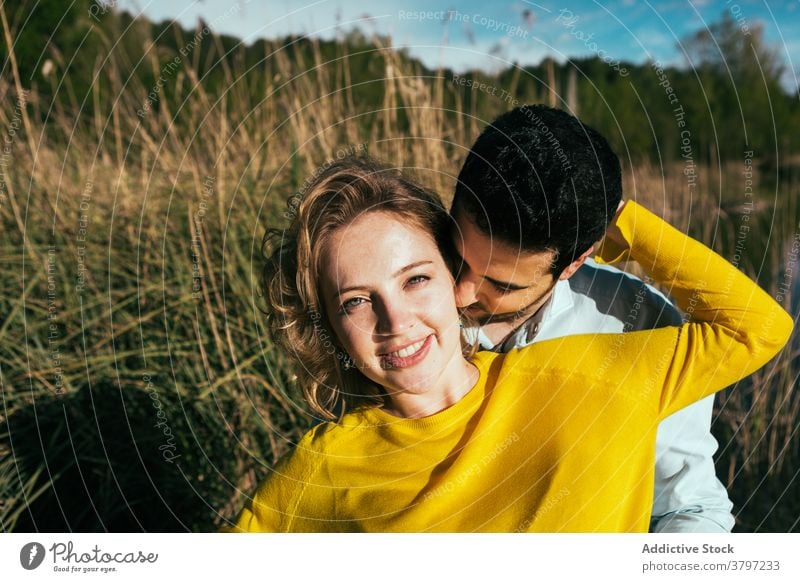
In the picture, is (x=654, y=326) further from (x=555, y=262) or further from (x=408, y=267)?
(x=408, y=267)

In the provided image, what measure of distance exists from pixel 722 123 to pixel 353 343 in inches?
380

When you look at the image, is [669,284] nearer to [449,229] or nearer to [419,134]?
[449,229]

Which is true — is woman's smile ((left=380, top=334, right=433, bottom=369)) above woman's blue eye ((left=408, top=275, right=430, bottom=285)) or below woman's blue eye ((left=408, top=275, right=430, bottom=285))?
below

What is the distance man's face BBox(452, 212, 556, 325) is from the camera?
4.68 ft

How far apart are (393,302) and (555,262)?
13.5 inches

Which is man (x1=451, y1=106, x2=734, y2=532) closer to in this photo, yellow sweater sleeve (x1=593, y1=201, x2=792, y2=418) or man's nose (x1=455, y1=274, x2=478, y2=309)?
man's nose (x1=455, y1=274, x2=478, y2=309)

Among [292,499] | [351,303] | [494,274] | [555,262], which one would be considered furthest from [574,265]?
[292,499]

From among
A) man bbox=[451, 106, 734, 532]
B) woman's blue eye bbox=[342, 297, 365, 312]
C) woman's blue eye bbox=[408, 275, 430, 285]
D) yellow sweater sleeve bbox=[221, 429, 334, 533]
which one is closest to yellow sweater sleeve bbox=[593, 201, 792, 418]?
man bbox=[451, 106, 734, 532]

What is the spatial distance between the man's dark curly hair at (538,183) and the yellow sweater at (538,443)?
0.21 metres

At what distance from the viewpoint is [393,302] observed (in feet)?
4.43

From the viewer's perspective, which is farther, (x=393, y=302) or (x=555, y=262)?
(x=555, y=262)

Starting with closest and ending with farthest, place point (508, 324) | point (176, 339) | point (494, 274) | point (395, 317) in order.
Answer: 1. point (395, 317)
2. point (494, 274)
3. point (508, 324)
4. point (176, 339)
